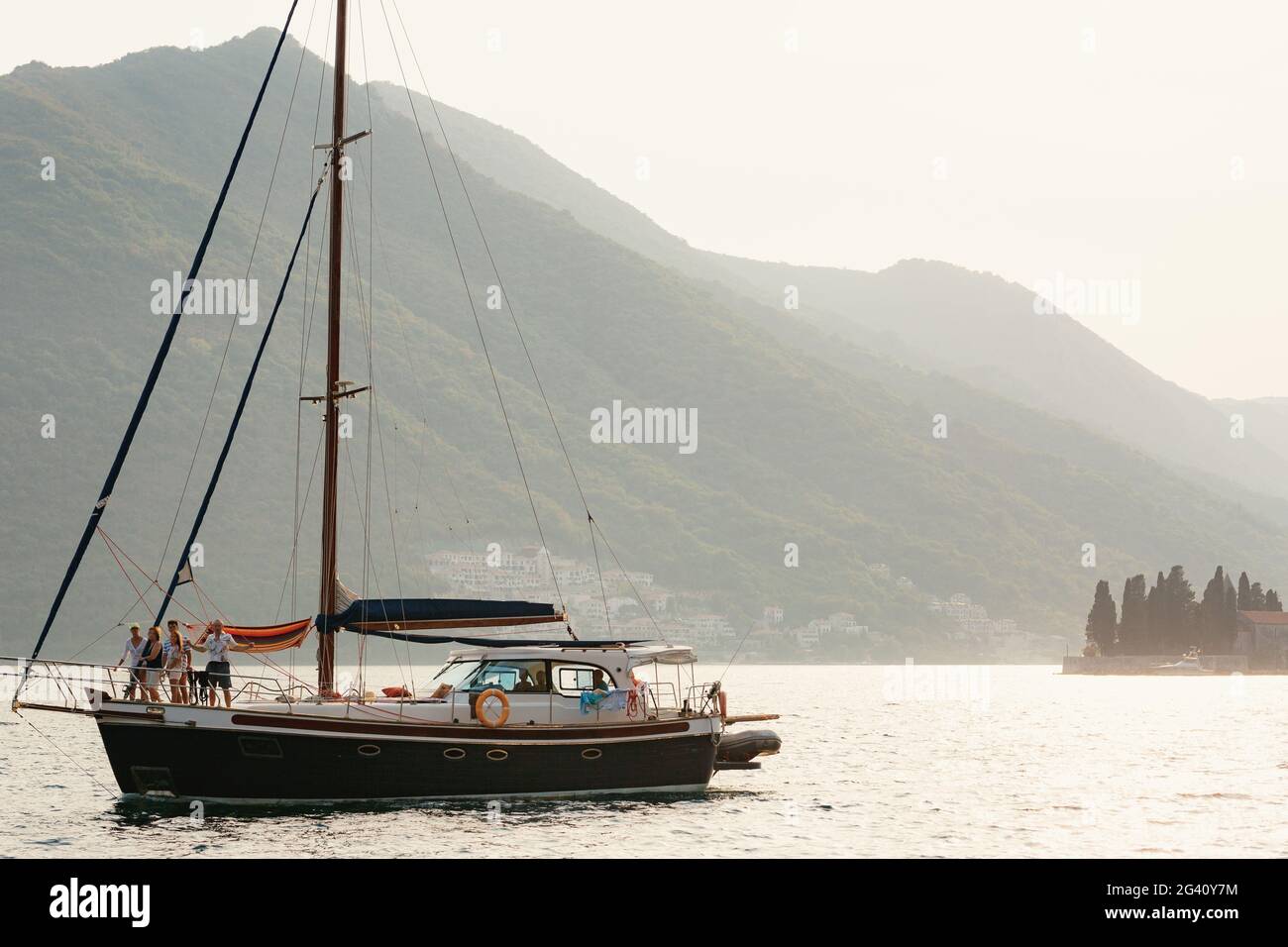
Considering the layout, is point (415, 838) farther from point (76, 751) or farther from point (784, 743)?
point (784, 743)

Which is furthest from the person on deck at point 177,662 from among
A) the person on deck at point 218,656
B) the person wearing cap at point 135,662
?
the person wearing cap at point 135,662

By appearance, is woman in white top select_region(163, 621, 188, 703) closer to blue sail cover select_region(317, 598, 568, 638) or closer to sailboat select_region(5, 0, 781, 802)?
sailboat select_region(5, 0, 781, 802)

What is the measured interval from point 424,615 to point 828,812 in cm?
1292

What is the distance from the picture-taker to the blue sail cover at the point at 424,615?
34.4m

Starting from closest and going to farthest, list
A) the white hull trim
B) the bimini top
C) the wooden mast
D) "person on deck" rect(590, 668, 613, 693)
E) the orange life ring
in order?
the white hull trim
the orange life ring
the wooden mast
the bimini top
"person on deck" rect(590, 668, 613, 693)

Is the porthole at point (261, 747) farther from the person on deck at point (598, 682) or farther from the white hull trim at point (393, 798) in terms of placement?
the person on deck at point (598, 682)

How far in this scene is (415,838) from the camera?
1190 inches

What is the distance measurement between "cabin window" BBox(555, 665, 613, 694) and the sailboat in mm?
36

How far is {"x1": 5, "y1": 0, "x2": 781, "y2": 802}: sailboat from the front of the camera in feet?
104

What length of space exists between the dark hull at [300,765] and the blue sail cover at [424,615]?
3274 millimetres

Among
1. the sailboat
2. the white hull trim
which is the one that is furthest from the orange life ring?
the white hull trim

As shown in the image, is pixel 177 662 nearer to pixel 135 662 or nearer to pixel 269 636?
pixel 135 662
